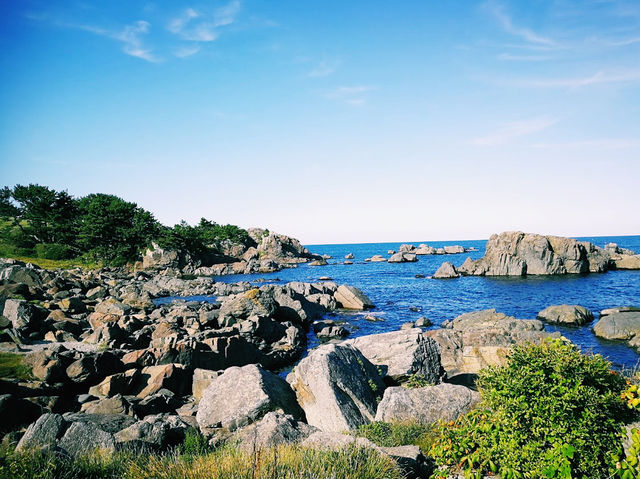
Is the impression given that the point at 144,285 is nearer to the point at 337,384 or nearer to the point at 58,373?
the point at 58,373

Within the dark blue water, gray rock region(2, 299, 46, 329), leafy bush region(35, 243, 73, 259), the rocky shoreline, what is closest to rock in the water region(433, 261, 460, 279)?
the dark blue water

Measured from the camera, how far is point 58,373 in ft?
50.7

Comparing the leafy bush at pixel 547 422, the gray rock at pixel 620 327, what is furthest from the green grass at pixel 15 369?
the gray rock at pixel 620 327

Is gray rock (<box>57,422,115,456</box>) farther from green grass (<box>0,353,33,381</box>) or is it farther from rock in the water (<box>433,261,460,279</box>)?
rock in the water (<box>433,261,460,279</box>)

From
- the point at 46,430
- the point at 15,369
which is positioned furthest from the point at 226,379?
the point at 15,369

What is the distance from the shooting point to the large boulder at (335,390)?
10680mm

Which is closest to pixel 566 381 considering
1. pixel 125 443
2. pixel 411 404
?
pixel 411 404

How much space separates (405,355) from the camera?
15.5 metres

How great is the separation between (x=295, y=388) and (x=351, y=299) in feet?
105

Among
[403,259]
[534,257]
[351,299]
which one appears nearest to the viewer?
[351,299]

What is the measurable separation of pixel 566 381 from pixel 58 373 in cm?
1799

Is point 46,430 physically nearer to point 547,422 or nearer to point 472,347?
point 547,422

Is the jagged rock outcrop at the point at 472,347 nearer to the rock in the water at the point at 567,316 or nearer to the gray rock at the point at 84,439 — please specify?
the gray rock at the point at 84,439

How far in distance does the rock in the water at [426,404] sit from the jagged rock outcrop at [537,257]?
241ft
